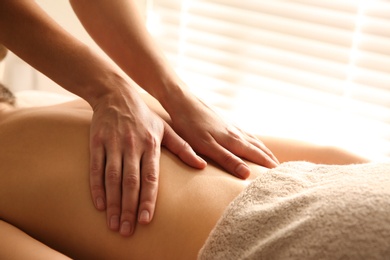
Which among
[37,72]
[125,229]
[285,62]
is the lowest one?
[37,72]

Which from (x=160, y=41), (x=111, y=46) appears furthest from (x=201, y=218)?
(x=160, y=41)

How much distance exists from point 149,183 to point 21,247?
27 centimetres

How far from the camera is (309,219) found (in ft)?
3.15

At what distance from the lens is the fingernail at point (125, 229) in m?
1.17

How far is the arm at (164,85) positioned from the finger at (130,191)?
0.73ft

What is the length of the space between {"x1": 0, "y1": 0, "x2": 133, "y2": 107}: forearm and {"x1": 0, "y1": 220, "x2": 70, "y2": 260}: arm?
15.0 inches

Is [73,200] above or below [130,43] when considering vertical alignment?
below

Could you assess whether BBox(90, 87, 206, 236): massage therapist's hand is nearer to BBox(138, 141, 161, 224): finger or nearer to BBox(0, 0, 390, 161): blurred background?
BBox(138, 141, 161, 224): finger

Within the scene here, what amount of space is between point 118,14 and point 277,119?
3.75 ft

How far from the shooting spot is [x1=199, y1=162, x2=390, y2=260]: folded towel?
905 mm

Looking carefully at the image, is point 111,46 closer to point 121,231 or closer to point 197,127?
point 197,127

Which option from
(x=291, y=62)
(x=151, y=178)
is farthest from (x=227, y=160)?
(x=291, y=62)

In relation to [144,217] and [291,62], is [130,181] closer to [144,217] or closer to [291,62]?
[144,217]

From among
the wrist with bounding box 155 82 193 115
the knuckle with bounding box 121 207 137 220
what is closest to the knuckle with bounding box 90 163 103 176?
the knuckle with bounding box 121 207 137 220
